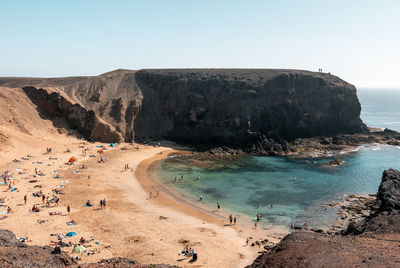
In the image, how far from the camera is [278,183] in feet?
139

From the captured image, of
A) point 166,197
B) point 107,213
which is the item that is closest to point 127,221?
point 107,213

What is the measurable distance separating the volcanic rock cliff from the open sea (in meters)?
11.1

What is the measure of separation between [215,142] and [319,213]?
31.5m

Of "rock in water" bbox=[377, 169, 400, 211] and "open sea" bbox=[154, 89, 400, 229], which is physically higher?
"rock in water" bbox=[377, 169, 400, 211]

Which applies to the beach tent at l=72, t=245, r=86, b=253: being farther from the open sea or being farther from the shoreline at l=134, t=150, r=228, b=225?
the open sea

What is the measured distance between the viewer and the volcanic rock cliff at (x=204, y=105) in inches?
2324

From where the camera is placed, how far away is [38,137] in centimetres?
5044

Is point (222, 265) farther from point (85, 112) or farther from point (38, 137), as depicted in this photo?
point (85, 112)

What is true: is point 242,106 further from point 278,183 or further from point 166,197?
point 166,197

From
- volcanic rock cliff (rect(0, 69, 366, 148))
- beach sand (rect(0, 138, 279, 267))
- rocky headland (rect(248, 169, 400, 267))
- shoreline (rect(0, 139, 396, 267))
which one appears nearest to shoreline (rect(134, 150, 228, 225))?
shoreline (rect(0, 139, 396, 267))

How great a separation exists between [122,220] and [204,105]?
139ft

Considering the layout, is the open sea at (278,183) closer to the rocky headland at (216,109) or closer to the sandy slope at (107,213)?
the sandy slope at (107,213)

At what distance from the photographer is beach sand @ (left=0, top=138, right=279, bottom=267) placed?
2212 cm

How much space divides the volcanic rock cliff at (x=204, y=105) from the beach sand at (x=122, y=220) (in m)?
17.3
